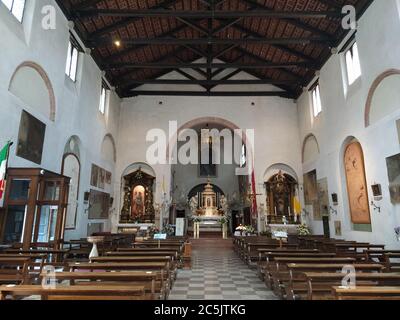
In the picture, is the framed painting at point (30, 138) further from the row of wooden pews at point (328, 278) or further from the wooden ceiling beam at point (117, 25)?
the row of wooden pews at point (328, 278)

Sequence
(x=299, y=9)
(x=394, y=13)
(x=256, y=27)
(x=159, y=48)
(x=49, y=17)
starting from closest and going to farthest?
1. (x=394, y=13)
2. (x=49, y=17)
3. (x=299, y=9)
4. (x=256, y=27)
5. (x=159, y=48)

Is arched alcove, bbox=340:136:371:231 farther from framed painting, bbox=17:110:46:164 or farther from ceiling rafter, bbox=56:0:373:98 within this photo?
framed painting, bbox=17:110:46:164

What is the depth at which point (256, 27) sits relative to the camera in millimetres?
13625

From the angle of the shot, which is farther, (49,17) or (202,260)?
(202,260)

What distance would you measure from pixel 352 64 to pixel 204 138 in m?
13.5

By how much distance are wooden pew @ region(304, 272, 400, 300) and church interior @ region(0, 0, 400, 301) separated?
1.5 inches

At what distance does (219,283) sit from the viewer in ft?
20.8

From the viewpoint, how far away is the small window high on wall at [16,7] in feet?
24.4

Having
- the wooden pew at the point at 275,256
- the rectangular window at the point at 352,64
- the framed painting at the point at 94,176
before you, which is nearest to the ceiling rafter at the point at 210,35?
the rectangular window at the point at 352,64

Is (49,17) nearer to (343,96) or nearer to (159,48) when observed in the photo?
(159,48)

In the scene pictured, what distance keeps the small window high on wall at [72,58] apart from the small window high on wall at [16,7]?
9.22ft

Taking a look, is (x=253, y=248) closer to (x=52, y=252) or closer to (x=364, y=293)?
(x=52, y=252)
